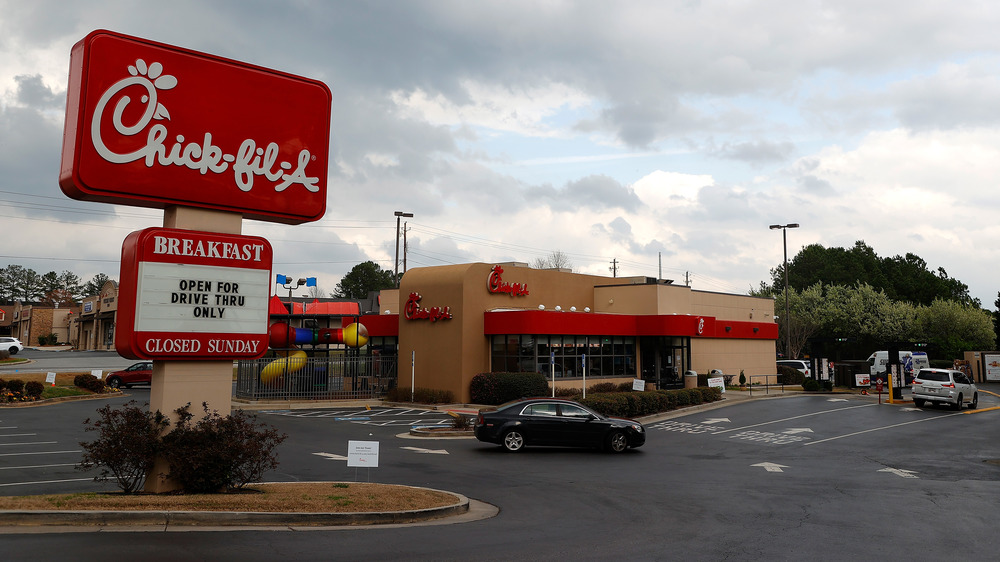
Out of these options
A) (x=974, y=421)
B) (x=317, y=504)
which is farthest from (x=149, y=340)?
(x=974, y=421)

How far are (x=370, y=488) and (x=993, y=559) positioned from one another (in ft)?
32.0

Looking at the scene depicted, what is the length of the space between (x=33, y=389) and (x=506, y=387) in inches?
869

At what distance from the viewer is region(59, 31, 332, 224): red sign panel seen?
449 inches

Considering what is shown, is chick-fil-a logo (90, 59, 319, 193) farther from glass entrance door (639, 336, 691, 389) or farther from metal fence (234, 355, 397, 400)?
glass entrance door (639, 336, 691, 389)

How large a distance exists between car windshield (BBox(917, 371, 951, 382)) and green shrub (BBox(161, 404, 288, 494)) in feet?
100

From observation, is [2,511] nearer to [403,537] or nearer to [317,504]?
[317,504]

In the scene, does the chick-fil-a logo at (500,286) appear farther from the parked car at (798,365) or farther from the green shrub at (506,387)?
the parked car at (798,365)

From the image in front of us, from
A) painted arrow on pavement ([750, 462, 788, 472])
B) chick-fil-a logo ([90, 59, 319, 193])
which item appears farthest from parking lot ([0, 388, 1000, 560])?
chick-fil-a logo ([90, 59, 319, 193])

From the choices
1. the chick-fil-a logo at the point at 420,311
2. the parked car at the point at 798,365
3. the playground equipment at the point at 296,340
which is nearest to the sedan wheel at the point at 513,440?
the chick-fil-a logo at the point at 420,311

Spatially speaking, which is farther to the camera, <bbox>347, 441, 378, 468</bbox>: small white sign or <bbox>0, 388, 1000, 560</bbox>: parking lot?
<bbox>347, 441, 378, 468</bbox>: small white sign

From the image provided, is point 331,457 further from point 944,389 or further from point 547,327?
point 944,389

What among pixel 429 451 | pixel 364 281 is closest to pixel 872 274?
pixel 364 281

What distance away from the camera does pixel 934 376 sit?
103ft

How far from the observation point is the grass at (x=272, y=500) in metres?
10.0
